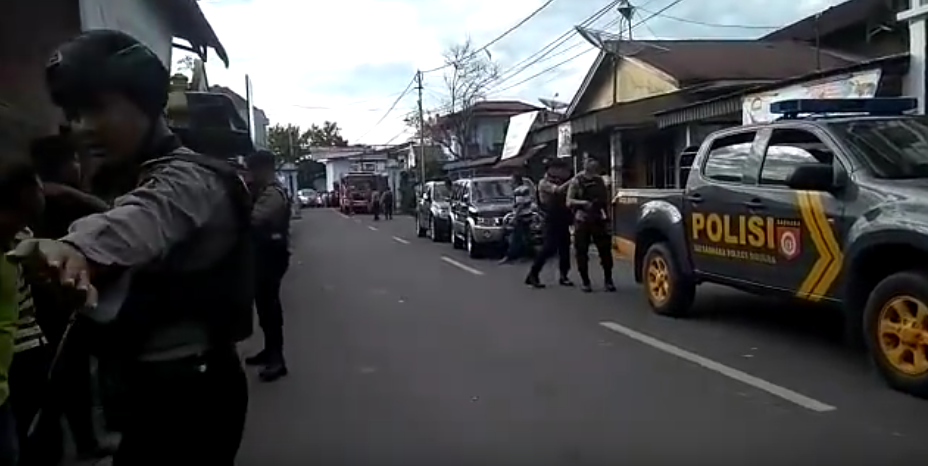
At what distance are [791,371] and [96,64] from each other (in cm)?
640

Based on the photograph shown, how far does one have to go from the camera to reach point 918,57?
14.1 m

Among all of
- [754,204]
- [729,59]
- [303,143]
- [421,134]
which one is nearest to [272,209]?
[754,204]

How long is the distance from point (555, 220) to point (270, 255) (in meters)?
6.06

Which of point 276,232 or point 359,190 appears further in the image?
point 359,190

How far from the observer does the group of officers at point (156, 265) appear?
2.16 m

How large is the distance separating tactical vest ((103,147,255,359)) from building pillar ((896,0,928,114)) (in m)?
13.5

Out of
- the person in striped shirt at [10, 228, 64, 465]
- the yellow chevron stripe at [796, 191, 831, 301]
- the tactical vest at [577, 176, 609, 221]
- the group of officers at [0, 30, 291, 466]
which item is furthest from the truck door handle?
the group of officers at [0, 30, 291, 466]

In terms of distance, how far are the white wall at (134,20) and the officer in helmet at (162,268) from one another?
567cm

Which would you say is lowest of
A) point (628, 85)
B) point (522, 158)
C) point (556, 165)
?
point (556, 165)

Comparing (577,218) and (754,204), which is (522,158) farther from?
(754,204)

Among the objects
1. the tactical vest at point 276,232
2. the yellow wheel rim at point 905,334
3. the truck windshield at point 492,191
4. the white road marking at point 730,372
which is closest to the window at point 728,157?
the white road marking at point 730,372

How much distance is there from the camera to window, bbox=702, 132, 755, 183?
8873mm

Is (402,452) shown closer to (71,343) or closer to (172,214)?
(71,343)

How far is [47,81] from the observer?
7.36ft
